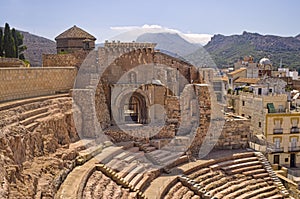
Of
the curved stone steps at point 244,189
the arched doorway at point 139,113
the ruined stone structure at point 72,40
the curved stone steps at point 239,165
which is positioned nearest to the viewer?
the curved stone steps at point 244,189

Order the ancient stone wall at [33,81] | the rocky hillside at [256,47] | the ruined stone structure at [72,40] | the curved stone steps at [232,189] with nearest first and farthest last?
1. the ancient stone wall at [33,81]
2. the curved stone steps at [232,189]
3. the ruined stone structure at [72,40]
4. the rocky hillside at [256,47]

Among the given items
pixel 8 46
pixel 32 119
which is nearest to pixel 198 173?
pixel 32 119

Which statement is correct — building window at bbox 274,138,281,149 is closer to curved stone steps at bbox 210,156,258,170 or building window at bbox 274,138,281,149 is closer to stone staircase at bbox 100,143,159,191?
curved stone steps at bbox 210,156,258,170

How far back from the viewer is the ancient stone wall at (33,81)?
1284 cm

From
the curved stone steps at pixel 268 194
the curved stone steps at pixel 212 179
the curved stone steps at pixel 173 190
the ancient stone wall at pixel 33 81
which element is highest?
the ancient stone wall at pixel 33 81

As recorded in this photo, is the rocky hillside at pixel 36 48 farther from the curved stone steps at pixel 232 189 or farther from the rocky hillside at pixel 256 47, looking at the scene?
the rocky hillside at pixel 256 47

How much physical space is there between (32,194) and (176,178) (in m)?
7.36

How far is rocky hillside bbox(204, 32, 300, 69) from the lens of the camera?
104312 millimetres

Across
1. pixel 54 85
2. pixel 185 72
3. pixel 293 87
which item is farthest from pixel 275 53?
pixel 54 85

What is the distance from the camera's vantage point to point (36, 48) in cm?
5719

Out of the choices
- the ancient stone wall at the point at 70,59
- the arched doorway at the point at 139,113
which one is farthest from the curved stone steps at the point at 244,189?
the ancient stone wall at the point at 70,59

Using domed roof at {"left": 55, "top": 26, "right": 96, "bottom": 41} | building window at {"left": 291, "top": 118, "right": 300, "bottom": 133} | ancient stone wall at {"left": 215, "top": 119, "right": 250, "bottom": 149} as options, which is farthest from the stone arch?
building window at {"left": 291, "top": 118, "right": 300, "bottom": 133}

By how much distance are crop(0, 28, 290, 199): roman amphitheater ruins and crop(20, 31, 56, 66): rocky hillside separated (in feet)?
89.1

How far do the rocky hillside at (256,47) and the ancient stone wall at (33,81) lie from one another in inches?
3111
